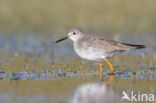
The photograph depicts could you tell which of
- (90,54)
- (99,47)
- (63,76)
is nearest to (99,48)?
(99,47)

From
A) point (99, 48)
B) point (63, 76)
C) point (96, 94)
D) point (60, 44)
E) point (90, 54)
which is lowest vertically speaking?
point (96, 94)

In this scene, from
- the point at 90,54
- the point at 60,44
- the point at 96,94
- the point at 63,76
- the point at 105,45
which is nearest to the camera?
the point at 96,94

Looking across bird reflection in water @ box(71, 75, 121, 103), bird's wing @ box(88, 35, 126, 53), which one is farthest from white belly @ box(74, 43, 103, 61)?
bird reflection in water @ box(71, 75, 121, 103)

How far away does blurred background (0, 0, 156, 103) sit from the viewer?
880 centimetres

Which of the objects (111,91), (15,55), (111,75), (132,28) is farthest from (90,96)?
(132,28)

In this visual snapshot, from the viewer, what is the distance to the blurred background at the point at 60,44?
8.80 metres

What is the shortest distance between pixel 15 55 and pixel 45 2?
392 inches

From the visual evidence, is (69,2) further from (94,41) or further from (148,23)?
(94,41)

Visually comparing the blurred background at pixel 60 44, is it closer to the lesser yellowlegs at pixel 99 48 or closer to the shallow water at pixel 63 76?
the shallow water at pixel 63 76

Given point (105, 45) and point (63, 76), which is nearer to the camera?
point (63, 76)

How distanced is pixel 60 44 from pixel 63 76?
6.59 m

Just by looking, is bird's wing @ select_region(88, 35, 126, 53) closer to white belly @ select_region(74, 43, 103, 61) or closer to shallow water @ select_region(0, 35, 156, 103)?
white belly @ select_region(74, 43, 103, 61)

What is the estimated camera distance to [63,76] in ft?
32.7

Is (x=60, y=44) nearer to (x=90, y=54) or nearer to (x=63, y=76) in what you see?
(x=90, y=54)
